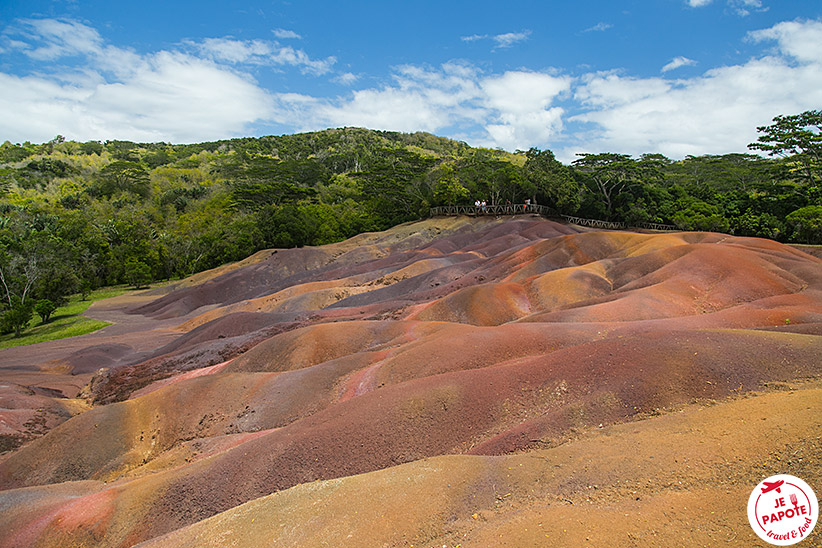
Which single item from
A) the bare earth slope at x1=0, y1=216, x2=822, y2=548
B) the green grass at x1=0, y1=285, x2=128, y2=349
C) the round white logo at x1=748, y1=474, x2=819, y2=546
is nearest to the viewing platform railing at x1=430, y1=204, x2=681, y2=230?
the bare earth slope at x1=0, y1=216, x2=822, y2=548

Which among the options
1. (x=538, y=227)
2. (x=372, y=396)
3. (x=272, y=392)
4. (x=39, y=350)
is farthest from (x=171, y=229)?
(x=372, y=396)

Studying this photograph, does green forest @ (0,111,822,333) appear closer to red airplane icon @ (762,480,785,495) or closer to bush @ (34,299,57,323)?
bush @ (34,299,57,323)

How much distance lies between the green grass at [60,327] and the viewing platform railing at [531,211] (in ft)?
150

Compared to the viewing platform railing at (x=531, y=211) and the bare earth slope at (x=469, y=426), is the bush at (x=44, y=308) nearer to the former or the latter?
the bare earth slope at (x=469, y=426)

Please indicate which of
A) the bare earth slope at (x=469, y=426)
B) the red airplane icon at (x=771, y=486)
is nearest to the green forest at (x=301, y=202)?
the bare earth slope at (x=469, y=426)

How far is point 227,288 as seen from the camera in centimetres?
4981

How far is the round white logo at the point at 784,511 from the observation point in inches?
180

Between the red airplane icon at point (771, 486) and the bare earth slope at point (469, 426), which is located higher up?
the red airplane icon at point (771, 486)

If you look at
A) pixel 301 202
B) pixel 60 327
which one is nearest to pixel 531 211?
pixel 301 202

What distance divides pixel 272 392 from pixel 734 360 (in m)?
14.0

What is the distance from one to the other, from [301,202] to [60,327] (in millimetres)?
36829

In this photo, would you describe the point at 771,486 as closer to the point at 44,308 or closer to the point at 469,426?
the point at 469,426

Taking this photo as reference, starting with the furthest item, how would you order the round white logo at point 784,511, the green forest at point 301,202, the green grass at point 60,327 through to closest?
the green forest at point 301,202 → the green grass at point 60,327 → the round white logo at point 784,511

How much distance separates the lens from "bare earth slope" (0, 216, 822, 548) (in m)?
6.39
